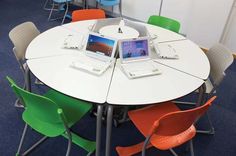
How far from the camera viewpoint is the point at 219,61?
206cm

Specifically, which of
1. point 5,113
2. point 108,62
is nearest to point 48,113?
point 108,62

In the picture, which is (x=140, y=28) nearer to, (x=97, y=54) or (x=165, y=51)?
(x=165, y=51)

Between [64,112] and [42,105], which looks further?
[64,112]

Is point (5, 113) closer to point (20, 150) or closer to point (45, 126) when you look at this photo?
point (20, 150)

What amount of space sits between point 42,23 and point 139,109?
126 inches

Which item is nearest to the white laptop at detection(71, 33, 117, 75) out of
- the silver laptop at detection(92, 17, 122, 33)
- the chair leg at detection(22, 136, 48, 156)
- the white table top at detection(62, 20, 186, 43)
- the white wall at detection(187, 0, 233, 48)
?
the silver laptop at detection(92, 17, 122, 33)

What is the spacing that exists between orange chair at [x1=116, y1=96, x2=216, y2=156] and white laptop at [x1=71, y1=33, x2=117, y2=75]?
440mm

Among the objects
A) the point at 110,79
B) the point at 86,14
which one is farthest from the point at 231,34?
the point at 110,79

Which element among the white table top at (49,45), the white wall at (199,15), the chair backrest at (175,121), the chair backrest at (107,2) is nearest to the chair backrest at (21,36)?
the white table top at (49,45)

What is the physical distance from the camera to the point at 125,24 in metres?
2.21

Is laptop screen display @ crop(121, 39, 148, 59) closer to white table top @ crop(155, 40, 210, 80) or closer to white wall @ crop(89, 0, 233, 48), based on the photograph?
white table top @ crop(155, 40, 210, 80)

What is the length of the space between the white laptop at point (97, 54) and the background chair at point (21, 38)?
2.17 feet

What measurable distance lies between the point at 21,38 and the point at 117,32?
0.90 meters

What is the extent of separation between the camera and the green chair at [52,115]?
1.32 meters
